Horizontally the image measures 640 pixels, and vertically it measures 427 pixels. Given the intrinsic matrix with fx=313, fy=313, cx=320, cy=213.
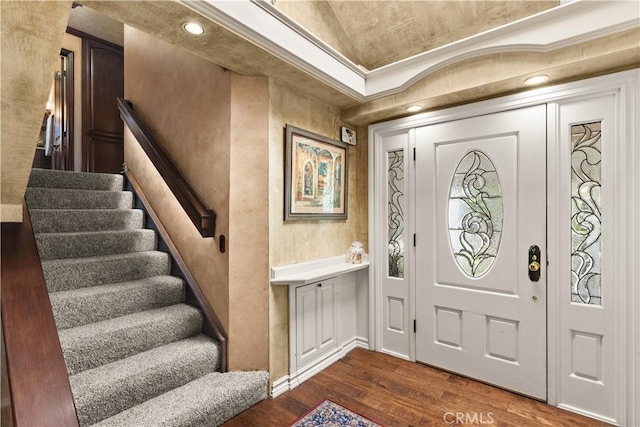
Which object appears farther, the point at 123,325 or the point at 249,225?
the point at 249,225

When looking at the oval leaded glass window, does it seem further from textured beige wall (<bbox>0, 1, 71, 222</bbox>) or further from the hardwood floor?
textured beige wall (<bbox>0, 1, 71, 222</bbox>)

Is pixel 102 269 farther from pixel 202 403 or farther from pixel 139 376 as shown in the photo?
pixel 202 403

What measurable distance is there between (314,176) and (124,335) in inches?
69.0

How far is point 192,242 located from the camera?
8.50 ft

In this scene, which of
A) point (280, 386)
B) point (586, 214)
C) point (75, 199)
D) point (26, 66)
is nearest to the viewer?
point (26, 66)

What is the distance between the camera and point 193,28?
1.66 meters

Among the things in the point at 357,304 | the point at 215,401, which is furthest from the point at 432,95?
the point at 215,401

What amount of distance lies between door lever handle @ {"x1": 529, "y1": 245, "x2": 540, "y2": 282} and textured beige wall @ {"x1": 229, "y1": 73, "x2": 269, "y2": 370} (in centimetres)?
191

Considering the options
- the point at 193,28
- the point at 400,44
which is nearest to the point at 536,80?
the point at 400,44

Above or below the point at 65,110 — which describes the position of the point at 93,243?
below

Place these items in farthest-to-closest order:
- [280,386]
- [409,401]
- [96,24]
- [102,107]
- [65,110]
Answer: [102,107] → [65,110] → [96,24] → [280,386] → [409,401]

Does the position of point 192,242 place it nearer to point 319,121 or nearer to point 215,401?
point 215,401

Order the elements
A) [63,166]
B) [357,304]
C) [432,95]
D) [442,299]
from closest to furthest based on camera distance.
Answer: [432,95]
[442,299]
[357,304]
[63,166]

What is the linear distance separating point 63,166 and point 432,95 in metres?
4.76
